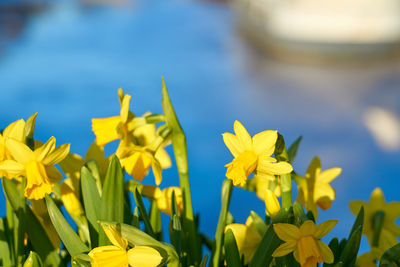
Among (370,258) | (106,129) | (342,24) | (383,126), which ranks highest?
(342,24)

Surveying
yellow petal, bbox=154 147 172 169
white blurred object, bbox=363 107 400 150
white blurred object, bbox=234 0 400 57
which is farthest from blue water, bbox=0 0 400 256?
yellow petal, bbox=154 147 172 169

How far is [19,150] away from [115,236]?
11cm

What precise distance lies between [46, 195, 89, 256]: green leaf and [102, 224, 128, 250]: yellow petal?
0.17ft

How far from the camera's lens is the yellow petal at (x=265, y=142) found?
15.2 inches

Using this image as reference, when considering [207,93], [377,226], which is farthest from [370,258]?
[207,93]

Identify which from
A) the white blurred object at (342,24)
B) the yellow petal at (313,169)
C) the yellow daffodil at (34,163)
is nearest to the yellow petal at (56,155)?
the yellow daffodil at (34,163)

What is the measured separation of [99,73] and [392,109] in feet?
7.34

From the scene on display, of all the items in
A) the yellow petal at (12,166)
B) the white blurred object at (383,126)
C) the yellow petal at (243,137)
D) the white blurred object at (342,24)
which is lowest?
the white blurred object at (383,126)

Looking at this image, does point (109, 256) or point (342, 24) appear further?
point (342, 24)

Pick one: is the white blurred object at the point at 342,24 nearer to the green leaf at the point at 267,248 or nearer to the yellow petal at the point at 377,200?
the yellow petal at the point at 377,200

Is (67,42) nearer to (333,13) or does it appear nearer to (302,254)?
(333,13)

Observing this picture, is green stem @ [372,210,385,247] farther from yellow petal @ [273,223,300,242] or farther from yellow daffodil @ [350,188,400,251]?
yellow petal @ [273,223,300,242]

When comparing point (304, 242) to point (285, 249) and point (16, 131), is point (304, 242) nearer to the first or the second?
point (285, 249)

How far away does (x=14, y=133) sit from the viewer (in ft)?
1.31
